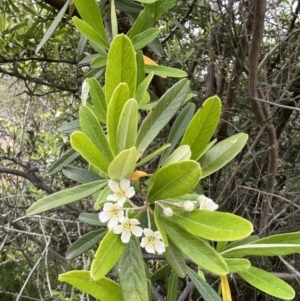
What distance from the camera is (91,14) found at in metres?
0.59

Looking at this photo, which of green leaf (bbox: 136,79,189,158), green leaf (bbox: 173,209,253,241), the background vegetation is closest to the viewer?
green leaf (bbox: 173,209,253,241)

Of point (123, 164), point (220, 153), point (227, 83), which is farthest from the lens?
point (227, 83)

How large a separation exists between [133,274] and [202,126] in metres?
0.20

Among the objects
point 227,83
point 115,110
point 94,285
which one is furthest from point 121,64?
point 227,83

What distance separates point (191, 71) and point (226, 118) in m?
0.20

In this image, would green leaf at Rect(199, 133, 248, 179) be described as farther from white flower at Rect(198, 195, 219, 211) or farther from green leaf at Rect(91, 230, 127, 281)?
green leaf at Rect(91, 230, 127, 281)

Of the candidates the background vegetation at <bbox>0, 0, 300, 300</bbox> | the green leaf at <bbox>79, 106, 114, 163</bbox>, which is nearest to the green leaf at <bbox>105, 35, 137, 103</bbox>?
the green leaf at <bbox>79, 106, 114, 163</bbox>

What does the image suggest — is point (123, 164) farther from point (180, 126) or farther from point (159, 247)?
point (180, 126)

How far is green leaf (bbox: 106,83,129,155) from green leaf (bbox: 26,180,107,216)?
6 cm

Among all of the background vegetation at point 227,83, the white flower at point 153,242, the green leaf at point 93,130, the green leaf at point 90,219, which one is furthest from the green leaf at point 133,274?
the background vegetation at point 227,83

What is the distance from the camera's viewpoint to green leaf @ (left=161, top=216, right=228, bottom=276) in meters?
0.45

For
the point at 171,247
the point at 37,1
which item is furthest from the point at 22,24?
the point at 171,247

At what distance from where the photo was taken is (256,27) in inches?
31.9

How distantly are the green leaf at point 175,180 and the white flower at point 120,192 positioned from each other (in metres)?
0.03
